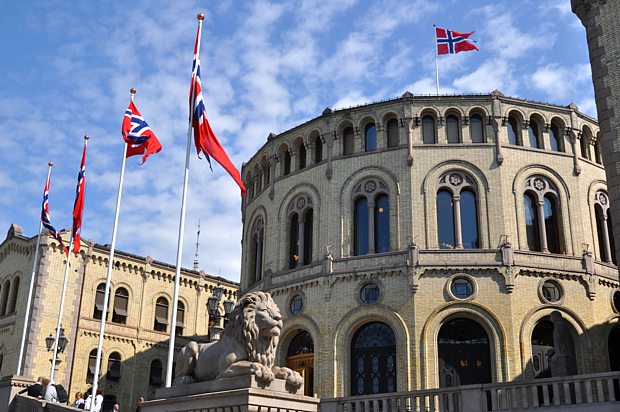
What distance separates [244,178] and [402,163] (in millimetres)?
11770

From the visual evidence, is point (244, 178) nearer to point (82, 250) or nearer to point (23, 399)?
point (82, 250)

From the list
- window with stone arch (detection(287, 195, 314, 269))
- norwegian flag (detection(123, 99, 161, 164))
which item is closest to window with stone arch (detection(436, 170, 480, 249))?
window with stone arch (detection(287, 195, 314, 269))

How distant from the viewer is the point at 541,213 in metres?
29.6

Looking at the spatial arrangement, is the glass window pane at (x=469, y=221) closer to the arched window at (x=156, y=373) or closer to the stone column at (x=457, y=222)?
the stone column at (x=457, y=222)

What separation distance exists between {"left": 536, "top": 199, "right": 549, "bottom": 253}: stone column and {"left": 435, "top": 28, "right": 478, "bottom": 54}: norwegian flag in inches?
356

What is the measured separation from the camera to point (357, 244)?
3050 centimetres

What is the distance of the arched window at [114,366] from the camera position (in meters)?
42.2

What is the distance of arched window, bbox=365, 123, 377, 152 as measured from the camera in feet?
104

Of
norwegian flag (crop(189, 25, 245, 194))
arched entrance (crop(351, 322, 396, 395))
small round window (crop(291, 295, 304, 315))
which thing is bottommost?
arched entrance (crop(351, 322, 396, 395))

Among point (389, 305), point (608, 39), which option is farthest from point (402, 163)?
point (608, 39)

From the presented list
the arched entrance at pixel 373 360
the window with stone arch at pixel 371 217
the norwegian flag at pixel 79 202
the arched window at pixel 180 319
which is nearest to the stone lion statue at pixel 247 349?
the norwegian flag at pixel 79 202

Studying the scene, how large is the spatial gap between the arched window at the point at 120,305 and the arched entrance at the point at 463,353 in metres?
24.5

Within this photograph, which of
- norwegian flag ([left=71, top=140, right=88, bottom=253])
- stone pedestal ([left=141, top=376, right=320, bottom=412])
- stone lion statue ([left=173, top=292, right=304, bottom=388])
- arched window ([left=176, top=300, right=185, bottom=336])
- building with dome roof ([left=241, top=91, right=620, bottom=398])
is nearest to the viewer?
stone pedestal ([left=141, top=376, right=320, bottom=412])

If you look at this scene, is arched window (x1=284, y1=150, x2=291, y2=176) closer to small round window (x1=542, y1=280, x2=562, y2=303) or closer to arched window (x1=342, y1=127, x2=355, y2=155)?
arched window (x1=342, y1=127, x2=355, y2=155)
